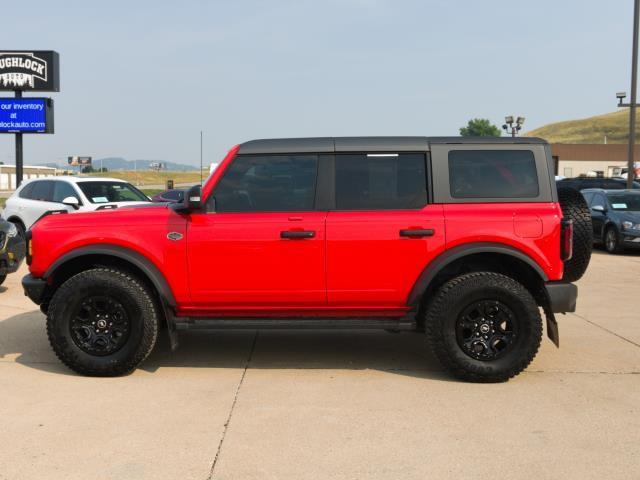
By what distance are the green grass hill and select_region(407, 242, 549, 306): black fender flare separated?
173 meters

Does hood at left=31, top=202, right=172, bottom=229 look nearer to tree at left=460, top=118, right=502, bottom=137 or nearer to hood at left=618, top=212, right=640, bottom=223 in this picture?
hood at left=618, top=212, right=640, bottom=223

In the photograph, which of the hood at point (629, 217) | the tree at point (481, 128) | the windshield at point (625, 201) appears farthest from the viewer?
the tree at point (481, 128)

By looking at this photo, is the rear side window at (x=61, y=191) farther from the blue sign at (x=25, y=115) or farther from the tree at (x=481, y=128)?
the tree at (x=481, y=128)

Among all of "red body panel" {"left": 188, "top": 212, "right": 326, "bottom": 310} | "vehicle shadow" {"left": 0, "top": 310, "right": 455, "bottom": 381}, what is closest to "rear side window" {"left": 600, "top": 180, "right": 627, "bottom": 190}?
"vehicle shadow" {"left": 0, "top": 310, "right": 455, "bottom": 381}

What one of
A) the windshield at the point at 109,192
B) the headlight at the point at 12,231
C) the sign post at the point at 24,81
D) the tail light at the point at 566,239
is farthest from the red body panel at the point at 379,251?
the sign post at the point at 24,81

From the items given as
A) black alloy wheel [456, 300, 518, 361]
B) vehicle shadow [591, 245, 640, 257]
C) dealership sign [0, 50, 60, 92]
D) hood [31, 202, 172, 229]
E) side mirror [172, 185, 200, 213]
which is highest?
dealership sign [0, 50, 60, 92]

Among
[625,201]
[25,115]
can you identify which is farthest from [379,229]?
[25,115]

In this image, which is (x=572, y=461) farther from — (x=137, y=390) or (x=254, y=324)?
(x=137, y=390)

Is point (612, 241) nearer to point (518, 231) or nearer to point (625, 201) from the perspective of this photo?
point (625, 201)

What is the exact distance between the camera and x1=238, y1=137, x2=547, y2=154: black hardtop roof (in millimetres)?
5070

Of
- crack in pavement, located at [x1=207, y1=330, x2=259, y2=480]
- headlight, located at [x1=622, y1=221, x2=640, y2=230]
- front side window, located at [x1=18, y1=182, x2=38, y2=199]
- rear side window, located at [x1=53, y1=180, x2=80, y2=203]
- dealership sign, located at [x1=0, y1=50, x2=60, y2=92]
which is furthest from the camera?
dealership sign, located at [x1=0, y1=50, x2=60, y2=92]

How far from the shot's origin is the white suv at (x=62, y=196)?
11.7 m

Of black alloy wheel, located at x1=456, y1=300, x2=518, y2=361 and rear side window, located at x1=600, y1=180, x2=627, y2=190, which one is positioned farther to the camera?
rear side window, located at x1=600, y1=180, x2=627, y2=190

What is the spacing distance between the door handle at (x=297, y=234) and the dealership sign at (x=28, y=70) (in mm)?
22932
